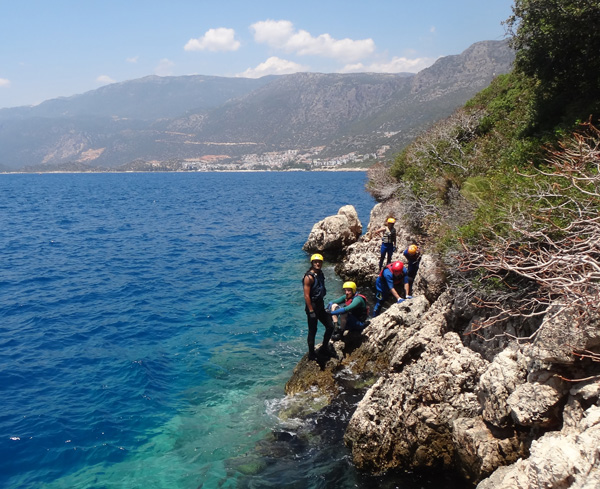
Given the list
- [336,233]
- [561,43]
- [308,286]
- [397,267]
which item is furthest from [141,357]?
[561,43]

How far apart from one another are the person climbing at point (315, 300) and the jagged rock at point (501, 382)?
4056 mm

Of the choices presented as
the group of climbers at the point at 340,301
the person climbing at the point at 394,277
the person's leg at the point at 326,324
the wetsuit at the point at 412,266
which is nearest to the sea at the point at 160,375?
the person's leg at the point at 326,324

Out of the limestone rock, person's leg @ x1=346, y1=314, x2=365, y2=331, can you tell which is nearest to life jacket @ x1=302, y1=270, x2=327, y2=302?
person's leg @ x1=346, y1=314, x2=365, y2=331

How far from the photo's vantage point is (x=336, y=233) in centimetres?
2200

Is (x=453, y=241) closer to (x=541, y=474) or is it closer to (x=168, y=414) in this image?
(x=541, y=474)

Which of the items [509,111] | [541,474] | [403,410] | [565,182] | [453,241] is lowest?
[403,410]

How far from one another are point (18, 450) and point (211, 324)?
6.90m

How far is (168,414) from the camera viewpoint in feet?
31.0

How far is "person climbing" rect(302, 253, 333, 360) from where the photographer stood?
9281mm

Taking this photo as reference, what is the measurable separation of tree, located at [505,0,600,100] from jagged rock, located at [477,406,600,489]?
10.2 m

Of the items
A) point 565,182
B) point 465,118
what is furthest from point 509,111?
point 565,182

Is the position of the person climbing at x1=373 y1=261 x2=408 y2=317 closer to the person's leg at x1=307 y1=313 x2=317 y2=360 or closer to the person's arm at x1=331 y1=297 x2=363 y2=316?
the person's arm at x1=331 y1=297 x2=363 y2=316

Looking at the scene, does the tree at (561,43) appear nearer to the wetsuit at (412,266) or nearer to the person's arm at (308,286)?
the wetsuit at (412,266)

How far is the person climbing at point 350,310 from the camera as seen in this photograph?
33.6 ft
